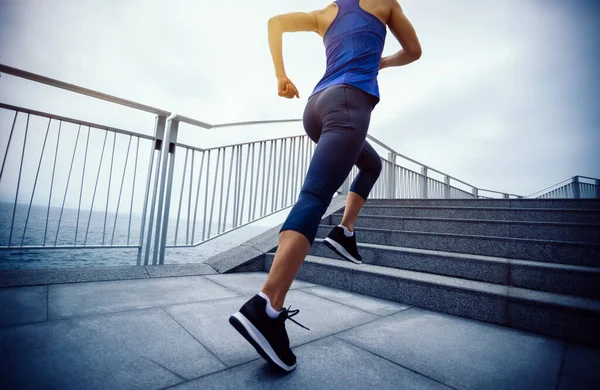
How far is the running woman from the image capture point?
978mm

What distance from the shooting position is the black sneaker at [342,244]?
5.23 feet

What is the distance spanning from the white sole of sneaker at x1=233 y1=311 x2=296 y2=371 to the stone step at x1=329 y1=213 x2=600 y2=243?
2.74 meters

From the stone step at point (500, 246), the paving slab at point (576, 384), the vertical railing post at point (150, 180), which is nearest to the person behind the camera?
the paving slab at point (576, 384)

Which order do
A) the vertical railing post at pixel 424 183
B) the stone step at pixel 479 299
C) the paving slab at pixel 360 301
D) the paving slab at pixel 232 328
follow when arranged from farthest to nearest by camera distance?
the vertical railing post at pixel 424 183 → the paving slab at pixel 360 301 → the stone step at pixel 479 299 → the paving slab at pixel 232 328

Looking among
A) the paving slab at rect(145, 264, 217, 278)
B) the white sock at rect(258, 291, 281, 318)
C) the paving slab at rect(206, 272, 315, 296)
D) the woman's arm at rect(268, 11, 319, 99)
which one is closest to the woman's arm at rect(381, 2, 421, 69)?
the woman's arm at rect(268, 11, 319, 99)

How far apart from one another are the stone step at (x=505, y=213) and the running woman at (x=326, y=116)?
2577 mm

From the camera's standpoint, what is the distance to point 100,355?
103 cm

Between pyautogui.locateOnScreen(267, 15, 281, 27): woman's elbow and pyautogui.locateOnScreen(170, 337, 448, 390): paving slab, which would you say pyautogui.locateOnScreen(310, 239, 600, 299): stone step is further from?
pyautogui.locateOnScreen(267, 15, 281, 27): woman's elbow

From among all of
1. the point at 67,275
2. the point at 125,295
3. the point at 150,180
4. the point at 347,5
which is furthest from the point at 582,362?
the point at 150,180

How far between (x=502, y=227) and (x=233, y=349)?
2.82 metres

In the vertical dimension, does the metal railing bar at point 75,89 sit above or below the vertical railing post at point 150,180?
above

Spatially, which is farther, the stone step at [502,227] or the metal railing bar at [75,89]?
the stone step at [502,227]

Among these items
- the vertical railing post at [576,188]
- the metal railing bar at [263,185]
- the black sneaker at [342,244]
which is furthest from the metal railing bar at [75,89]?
the vertical railing post at [576,188]

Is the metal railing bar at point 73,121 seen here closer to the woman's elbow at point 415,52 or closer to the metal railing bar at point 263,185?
the metal railing bar at point 263,185
